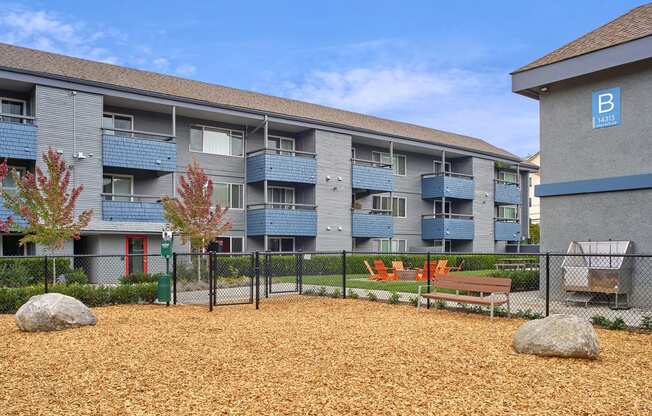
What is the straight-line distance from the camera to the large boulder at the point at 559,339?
8.35 metres

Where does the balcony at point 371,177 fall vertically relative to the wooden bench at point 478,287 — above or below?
above

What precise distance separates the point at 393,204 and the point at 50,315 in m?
28.0

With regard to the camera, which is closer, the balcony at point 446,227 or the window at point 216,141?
the window at point 216,141

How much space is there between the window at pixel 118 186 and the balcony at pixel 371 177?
12286 mm

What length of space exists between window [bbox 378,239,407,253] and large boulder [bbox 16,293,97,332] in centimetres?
2507

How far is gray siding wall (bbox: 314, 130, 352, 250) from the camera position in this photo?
31.4 metres

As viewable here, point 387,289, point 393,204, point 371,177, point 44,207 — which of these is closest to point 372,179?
point 371,177

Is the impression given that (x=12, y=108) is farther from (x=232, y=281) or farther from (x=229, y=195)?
(x=232, y=281)

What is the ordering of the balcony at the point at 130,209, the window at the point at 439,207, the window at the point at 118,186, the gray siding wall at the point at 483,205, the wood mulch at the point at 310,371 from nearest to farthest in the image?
the wood mulch at the point at 310,371 < the balcony at the point at 130,209 < the window at the point at 118,186 < the window at the point at 439,207 < the gray siding wall at the point at 483,205

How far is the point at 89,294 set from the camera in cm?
1508

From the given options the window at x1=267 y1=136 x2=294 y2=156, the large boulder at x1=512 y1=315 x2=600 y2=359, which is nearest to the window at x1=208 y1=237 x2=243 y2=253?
the window at x1=267 y1=136 x2=294 y2=156

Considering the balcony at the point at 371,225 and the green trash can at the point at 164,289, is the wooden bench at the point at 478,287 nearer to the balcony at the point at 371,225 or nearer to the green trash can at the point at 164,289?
the green trash can at the point at 164,289

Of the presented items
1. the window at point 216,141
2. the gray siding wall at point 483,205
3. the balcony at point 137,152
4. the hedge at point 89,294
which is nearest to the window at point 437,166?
the gray siding wall at point 483,205

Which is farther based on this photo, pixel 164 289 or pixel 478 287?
pixel 164 289
